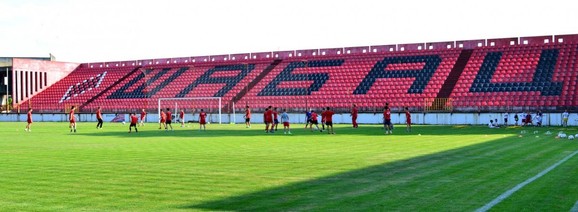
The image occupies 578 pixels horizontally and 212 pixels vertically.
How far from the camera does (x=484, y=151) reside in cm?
2061

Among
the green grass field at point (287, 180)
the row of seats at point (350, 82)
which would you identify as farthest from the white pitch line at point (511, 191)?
the row of seats at point (350, 82)

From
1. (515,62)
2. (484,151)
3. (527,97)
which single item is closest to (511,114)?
(527,97)

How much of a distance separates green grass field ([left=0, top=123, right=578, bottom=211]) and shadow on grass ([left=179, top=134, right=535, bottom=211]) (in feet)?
0.06

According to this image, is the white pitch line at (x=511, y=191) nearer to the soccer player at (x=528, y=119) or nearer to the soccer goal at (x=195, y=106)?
the soccer player at (x=528, y=119)

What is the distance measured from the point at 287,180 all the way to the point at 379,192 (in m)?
2.54

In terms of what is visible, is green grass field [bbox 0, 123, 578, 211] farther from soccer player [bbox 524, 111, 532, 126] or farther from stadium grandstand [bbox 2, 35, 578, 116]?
stadium grandstand [bbox 2, 35, 578, 116]

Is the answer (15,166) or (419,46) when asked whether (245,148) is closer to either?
(15,166)

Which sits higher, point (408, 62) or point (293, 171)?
point (408, 62)

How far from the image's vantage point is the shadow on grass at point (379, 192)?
9.97 meters

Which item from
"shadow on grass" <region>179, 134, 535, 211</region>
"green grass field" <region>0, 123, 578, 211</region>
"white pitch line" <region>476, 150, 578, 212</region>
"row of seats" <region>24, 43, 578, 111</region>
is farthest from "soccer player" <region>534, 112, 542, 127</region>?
"shadow on grass" <region>179, 134, 535, 211</region>

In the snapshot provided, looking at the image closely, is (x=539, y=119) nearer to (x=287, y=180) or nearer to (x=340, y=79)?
(x=340, y=79)

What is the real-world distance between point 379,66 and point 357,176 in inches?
2076

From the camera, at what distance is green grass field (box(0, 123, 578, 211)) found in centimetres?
1025

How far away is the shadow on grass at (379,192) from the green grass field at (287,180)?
0.02 m
